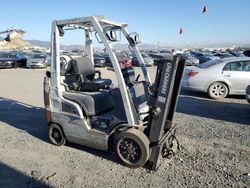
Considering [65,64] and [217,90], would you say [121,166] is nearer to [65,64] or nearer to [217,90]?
[65,64]

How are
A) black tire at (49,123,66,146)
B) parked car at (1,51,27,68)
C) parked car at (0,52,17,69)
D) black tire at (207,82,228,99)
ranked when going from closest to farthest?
black tire at (49,123,66,146), black tire at (207,82,228,99), parked car at (0,52,17,69), parked car at (1,51,27,68)

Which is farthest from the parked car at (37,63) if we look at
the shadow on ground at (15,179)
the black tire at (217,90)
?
the shadow on ground at (15,179)

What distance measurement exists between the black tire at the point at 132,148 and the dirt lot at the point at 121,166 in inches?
5.4

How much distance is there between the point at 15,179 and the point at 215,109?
19.5 ft

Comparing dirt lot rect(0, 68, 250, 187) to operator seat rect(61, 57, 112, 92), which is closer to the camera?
dirt lot rect(0, 68, 250, 187)

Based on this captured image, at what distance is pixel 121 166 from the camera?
14.3ft

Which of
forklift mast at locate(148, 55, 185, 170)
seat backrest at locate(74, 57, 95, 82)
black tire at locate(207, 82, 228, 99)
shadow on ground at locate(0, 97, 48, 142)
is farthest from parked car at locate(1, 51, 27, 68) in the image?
forklift mast at locate(148, 55, 185, 170)

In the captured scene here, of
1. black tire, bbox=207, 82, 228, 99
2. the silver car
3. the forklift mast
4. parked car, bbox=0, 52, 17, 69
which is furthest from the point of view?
parked car, bbox=0, 52, 17, 69

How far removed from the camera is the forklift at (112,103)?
4.11 meters

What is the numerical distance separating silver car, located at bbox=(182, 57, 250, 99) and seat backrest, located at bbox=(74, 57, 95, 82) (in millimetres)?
5288

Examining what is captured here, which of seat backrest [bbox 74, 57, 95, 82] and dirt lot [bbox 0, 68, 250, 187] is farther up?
seat backrest [bbox 74, 57, 95, 82]

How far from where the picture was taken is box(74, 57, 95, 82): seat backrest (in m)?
5.21

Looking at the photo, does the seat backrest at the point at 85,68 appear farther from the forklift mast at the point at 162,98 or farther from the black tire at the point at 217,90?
the black tire at the point at 217,90

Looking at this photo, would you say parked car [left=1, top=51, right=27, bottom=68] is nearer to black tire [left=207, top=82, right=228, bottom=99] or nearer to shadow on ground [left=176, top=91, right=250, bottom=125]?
shadow on ground [left=176, top=91, right=250, bottom=125]
